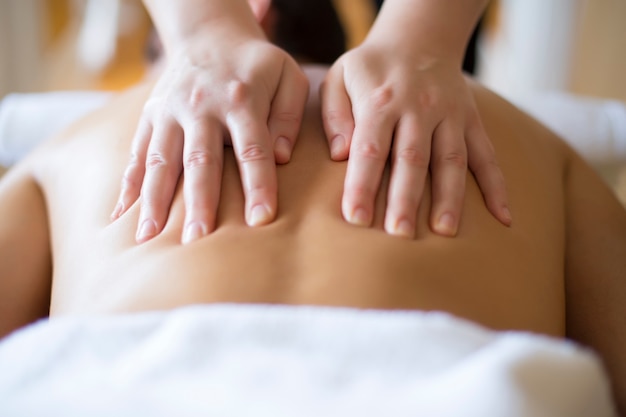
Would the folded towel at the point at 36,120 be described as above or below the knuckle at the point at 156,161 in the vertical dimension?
below

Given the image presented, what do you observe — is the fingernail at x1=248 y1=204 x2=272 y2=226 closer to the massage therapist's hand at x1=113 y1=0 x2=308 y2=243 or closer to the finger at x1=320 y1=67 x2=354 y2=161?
the massage therapist's hand at x1=113 y1=0 x2=308 y2=243

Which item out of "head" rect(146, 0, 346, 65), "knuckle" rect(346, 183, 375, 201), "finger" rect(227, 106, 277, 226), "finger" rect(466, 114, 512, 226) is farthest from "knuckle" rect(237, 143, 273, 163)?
"head" rect(146, 0, 346, 65)

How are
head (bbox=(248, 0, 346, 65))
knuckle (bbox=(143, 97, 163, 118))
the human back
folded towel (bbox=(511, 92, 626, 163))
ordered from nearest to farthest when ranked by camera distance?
the human back, knuckle (bbox=(143, 97, 163, 118)), folded towel (bbox=(511, 92, 626, 163)), head (bbox=(248, 0, 346, 65))

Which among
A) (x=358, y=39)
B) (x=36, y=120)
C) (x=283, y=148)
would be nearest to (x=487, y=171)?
(x=283, y=148)

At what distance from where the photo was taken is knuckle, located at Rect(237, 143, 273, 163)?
2.60 ft

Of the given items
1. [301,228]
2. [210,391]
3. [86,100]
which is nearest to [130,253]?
[301,228]

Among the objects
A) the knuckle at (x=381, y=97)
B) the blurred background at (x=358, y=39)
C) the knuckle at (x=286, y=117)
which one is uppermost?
the knuckle at (x=381, y=97)

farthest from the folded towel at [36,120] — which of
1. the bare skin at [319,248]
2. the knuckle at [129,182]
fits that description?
the knuckle at [129,182]

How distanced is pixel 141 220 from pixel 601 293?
59cm

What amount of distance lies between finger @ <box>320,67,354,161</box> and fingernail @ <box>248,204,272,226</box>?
13 centimetres

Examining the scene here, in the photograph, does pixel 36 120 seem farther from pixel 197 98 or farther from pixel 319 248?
pixel 319 248

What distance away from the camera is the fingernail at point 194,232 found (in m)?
0.74

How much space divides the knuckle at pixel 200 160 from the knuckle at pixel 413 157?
20 cm

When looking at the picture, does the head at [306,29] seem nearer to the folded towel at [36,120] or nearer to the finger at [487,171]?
the folded towel at [36,120]
